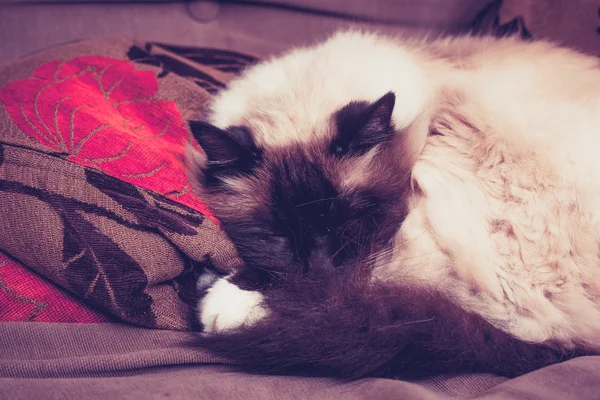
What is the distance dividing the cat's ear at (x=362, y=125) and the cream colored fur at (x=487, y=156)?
0.06m

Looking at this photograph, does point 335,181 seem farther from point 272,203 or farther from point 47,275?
point 47,275

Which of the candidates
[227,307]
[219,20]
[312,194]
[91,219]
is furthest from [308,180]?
[219,20]

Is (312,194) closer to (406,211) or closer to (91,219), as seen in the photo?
(406,211)

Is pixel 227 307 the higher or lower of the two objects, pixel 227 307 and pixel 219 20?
the lower

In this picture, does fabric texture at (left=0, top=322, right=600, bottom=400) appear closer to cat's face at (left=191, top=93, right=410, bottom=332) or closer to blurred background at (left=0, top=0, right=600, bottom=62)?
cat's face at (left=191, top=93, right=410, bottom=332)

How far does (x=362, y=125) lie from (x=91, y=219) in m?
Result: 0.69

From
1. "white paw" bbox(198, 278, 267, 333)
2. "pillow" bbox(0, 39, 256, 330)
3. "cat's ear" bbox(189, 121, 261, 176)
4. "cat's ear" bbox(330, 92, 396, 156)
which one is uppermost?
"cat's ear" bbox(330, 92, 396, 156)

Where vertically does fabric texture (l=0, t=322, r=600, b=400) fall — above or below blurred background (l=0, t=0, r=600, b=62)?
below

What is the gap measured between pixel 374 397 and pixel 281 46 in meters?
1.83

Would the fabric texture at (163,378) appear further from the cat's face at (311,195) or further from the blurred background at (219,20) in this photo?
the blurred background at (219,20)

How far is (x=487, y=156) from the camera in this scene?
3.92 ft

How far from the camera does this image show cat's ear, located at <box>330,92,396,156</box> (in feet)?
3.89

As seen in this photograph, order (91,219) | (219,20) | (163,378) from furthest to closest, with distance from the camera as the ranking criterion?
(219,20), (91,219), (163,378)

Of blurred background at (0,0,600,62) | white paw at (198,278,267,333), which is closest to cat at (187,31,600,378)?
white paw at (198,278,267,333)
